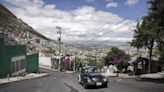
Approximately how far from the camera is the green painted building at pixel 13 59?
55625 mm

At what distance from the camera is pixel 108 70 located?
7569 centimetres

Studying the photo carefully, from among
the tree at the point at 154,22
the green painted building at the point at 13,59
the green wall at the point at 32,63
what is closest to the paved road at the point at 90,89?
the tree at the point at 154,22

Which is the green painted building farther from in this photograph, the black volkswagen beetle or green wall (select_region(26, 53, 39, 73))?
the black volkswagen beetle

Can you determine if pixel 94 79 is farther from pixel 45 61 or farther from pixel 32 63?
pixel 45 61

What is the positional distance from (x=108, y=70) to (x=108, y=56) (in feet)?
51.2

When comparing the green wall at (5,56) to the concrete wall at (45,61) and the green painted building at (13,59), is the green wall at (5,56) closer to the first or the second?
the green painted building at (13,59)

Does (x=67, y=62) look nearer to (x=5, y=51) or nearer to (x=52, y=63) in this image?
(x=52, y=63)

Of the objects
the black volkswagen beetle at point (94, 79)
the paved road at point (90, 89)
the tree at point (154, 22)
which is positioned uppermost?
the tree at point (154, 22)

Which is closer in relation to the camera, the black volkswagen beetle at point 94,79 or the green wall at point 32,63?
the black volkswagen beetle at point 94,79

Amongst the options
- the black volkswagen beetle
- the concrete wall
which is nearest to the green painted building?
the black volkswagen beetle

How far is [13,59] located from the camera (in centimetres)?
6156

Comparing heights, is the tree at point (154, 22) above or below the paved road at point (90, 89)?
above

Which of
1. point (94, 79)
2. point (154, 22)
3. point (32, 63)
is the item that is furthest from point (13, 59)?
point (94, 79)

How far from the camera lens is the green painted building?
55625 mm
